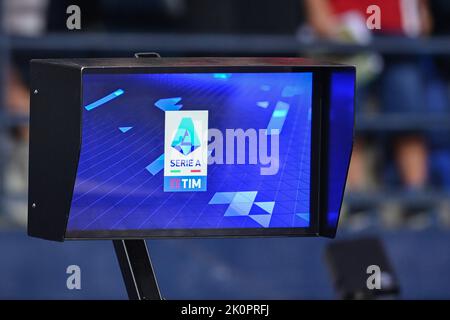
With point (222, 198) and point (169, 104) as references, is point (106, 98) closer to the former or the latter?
point (169, 104)

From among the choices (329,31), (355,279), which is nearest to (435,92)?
(329,31)

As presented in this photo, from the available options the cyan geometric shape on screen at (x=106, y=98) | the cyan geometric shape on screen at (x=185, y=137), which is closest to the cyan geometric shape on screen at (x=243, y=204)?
the cyan geometric shape on screen at (x=185, y=137)

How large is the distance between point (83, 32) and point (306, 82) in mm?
3428

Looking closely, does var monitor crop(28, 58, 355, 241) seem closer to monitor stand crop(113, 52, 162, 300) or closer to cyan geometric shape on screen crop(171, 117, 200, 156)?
cyan geometric shape on screen crop(171, 117, 200, 156)

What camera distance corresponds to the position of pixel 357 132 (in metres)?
5.80

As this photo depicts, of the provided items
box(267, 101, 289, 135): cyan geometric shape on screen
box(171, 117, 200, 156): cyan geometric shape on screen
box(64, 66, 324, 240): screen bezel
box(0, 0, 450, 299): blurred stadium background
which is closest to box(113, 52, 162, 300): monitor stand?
box(64, 66, 324, 240): screen bezel

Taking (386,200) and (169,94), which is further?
(386,200)

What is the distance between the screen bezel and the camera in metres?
2.24

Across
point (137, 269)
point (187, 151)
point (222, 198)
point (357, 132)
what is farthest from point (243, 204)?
point (357, 132)

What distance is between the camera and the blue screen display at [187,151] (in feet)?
7.43

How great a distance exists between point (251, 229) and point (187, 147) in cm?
21

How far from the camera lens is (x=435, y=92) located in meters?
5.95
